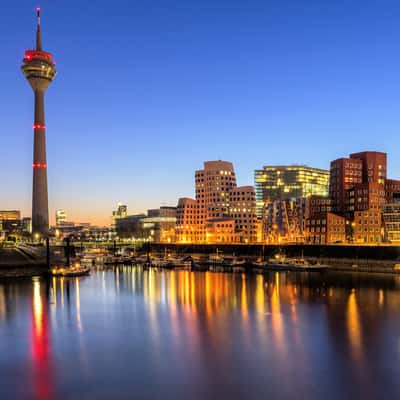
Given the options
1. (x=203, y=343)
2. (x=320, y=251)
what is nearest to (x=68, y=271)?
(x=320, y=251)

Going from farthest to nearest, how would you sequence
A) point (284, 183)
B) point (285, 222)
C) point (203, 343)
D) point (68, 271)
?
point (284, 183)
point (285, 222)
point (68, 271)
point (203, 343)

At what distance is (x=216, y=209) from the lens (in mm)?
153500

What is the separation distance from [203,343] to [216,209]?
12194 cm

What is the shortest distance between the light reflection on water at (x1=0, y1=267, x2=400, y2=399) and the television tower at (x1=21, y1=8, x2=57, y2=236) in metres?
73.3

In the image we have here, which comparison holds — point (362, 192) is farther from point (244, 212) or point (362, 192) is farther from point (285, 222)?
point (244, 212)

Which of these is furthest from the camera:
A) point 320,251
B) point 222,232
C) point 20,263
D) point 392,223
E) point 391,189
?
point 222,232

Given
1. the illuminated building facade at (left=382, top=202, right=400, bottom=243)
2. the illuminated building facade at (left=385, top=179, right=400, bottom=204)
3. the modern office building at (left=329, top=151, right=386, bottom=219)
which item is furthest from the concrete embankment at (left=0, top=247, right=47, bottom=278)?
the illuminated building facade at (left=385, top=179, right=400, bottom=204)

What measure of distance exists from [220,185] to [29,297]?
108 metres

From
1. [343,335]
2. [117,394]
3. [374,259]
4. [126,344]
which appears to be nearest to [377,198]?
[374,259]

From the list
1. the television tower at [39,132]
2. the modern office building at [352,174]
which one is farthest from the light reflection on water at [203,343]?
the modern office building at [352,174]

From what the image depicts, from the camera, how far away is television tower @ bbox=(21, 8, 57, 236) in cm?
12638

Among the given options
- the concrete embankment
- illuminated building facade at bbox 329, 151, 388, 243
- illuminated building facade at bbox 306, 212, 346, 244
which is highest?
illuminated building facade at bbox 329, 151, 388, 243

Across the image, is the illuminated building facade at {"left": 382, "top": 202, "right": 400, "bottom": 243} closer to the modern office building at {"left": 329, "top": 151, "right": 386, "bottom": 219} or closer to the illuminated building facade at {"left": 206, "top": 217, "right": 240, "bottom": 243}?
the modern office building at {"left": 329, "top": 151, "right": 386, "bottom": 219}

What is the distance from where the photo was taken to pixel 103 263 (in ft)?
356
